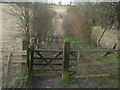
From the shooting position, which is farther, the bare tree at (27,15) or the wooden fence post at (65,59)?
the bare tree at (27,15)

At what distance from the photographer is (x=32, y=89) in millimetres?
5871

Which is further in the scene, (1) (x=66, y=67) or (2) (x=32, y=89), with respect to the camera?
(1) (x=66, y=67)

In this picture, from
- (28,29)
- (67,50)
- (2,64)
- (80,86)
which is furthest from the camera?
(28,29)

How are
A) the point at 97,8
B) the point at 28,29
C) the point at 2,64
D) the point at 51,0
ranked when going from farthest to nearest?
the point at 97,8 < the point at 51,0 < the point at 28,29 < the point at 2,64

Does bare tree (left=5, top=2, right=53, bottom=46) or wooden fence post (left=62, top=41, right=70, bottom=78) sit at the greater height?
bare tree (left=5, top=2, right=53, bottom=46)

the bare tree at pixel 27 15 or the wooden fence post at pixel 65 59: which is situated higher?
the bare tree at pixel 27 15

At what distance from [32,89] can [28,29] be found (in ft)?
23.2

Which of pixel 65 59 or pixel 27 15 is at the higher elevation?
pixel 27 15

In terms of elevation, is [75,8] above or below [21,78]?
above

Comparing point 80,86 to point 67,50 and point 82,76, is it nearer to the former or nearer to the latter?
point 82,76

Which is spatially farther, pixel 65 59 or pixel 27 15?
pixel 27 15

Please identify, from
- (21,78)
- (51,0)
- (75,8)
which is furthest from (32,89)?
(75,8)

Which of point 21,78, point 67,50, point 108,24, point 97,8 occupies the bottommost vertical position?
point 21,78

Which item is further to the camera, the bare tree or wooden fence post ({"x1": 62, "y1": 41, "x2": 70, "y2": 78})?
the bare tree
